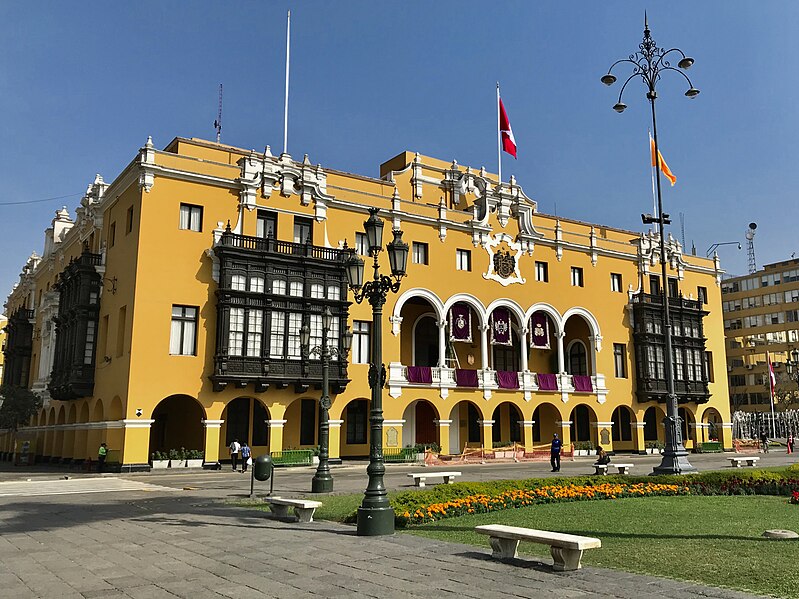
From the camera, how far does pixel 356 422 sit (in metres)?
39.3

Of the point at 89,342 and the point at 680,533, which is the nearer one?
the point at 680,533

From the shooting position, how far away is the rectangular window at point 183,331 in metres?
32.2

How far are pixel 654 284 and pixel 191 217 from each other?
34.5 metres

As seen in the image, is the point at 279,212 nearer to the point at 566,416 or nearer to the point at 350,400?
the point at 350,400

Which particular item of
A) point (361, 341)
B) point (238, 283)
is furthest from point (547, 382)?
point (238, 283)

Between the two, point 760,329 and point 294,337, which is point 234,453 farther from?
point 760,329

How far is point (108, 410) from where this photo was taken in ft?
108

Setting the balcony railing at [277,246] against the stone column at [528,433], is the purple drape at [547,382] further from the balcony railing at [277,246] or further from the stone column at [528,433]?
the balcony railing at [277,246]


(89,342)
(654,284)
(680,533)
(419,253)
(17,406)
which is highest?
(654,284)

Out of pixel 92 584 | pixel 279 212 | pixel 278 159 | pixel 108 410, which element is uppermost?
pixel 278 159

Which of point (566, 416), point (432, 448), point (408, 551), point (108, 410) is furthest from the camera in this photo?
point (566, 416)

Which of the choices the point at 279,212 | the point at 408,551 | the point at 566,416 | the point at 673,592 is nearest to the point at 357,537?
the point at 408,551

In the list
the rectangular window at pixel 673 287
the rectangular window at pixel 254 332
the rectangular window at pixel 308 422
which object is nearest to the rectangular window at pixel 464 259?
the rectangular window at pixel 308 422

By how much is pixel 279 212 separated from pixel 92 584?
2849 cm
